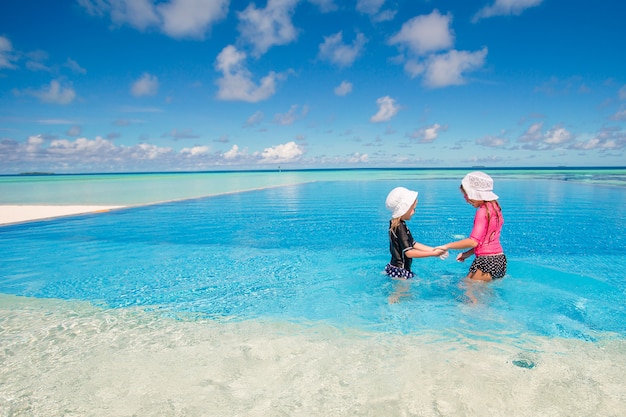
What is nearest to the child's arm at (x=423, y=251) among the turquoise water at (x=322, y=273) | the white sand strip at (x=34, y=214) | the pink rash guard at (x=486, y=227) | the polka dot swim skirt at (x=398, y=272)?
the polka dot swim skirt at (x=398, y=272)

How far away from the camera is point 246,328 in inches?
218

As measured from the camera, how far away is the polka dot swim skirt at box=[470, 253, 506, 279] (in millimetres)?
6379

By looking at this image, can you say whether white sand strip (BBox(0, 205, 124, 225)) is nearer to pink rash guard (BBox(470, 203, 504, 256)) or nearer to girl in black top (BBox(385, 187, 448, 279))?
girl in black top (BBox(385, 187, 448, 279))

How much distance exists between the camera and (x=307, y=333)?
17.4 ft

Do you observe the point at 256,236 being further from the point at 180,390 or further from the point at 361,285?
the point at 180,390

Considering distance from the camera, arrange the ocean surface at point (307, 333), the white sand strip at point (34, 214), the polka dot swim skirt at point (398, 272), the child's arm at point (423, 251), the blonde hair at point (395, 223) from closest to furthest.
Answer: the ocean surface at point (307, 333) → the child's arm at point (423, 251) → the blonde hair at point (395, 223) → the polka dot swim skirt at point (398, 272) → the white sand strip at point (34, 214)

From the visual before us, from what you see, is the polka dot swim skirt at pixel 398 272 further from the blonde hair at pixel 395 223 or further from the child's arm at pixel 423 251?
the blonde hair at pixel 395 223

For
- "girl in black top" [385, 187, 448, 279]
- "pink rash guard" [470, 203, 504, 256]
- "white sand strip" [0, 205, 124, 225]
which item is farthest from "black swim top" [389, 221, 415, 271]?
"white sand strip" [0, 205, 124, 225]

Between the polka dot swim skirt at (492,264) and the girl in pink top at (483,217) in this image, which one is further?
the polka dot swim skirt at (492,264)

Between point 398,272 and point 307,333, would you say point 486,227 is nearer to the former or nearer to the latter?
point 398,272

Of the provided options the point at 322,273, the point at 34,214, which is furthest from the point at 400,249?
the point at 34,214

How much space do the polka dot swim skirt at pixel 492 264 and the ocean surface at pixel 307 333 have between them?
37cm

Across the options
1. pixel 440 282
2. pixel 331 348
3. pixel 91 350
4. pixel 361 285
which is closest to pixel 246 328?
pixel 331 348

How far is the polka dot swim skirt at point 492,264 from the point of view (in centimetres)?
638
